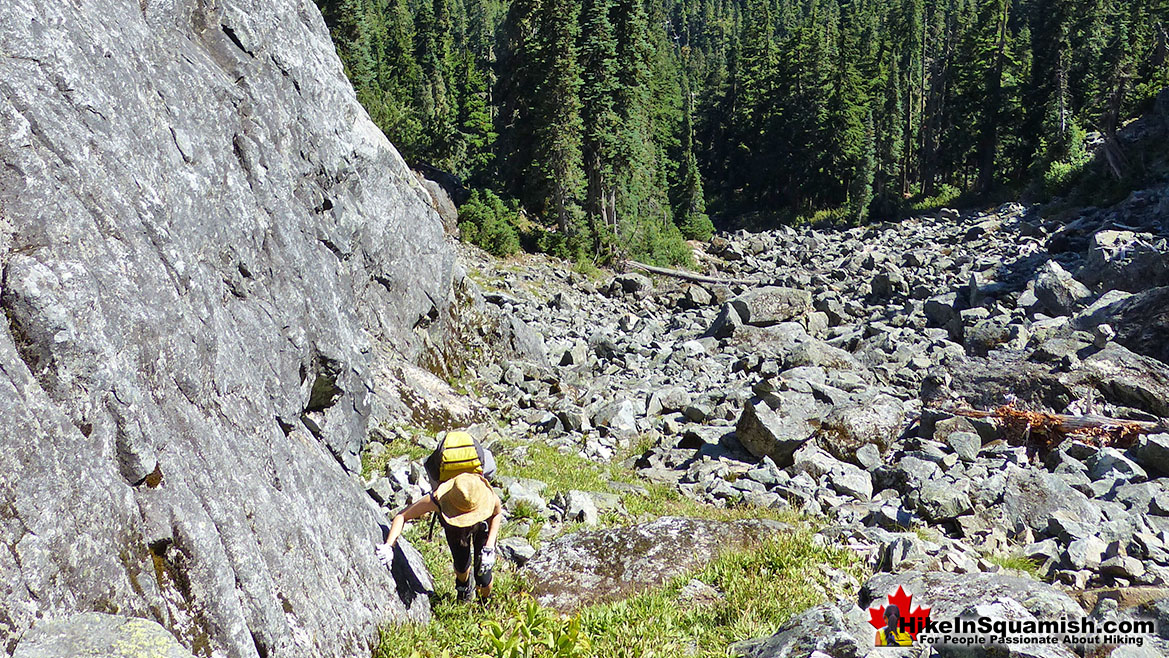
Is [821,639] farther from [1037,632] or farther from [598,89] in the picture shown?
[598,89]

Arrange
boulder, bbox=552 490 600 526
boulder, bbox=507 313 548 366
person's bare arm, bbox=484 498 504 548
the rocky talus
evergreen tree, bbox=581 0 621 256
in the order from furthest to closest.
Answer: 1. evergreen tree, bbox=581 0 621 256
2. boulder, bbox=507 313 548 366
3. boulder, bbox=552 490 600 526
4. the rocky talus
5. person's bare arm, bbox=484 498 504 548

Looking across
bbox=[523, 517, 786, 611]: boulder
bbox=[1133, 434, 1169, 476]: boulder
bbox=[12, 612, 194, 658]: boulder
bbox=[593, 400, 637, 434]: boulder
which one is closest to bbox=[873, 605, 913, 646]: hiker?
bbox=[523, 517, 786, 611]: boulder

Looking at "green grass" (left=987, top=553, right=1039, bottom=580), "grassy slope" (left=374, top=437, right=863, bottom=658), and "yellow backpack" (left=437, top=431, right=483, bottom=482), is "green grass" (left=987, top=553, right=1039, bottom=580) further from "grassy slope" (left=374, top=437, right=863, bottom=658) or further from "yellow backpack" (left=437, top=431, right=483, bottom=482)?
"yellow backpack" (left=437, top=431, right=483, bottom=482)

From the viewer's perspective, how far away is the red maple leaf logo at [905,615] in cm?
604

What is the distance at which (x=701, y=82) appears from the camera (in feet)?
387

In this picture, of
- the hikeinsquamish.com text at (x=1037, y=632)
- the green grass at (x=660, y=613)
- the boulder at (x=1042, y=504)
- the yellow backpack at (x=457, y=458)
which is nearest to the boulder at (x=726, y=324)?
the boulder at (x=1042, y=504)

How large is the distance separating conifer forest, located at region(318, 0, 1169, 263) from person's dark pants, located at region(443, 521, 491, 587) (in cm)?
2948

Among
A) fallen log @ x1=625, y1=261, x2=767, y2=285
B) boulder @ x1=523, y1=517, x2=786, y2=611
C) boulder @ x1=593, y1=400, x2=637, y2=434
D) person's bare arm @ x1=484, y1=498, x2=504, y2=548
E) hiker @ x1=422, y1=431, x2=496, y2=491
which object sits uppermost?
hiker @ x1=422, y1=431, x2=496, y2=491

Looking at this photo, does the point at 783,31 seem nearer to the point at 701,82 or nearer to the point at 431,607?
the point at 701,82

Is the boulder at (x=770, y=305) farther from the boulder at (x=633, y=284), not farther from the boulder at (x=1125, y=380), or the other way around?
the boulder at (x=1125, y=380)

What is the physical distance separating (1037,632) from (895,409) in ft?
35.8

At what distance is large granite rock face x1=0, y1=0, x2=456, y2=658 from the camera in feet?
13.4

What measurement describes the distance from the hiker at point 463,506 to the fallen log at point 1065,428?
12069mm

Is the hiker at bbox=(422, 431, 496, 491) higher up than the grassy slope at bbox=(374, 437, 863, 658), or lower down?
higher up
